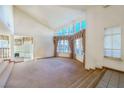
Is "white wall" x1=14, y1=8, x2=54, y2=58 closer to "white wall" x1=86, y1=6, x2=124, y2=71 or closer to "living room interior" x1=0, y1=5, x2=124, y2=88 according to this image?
"living room interior" x1=0, y1=5, x2=124, y2=88

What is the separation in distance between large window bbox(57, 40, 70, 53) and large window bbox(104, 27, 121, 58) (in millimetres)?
4945

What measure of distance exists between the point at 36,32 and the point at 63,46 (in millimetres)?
2368

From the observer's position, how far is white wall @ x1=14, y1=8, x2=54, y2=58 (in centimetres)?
812

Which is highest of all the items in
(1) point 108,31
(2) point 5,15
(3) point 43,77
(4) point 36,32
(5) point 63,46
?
(2) point 5,15

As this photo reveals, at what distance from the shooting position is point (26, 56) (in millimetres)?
9695

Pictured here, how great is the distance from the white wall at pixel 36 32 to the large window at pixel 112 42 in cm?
568

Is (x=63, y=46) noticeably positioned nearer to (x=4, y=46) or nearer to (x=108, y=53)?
(x=4, y=46)

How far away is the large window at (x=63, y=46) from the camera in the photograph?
9.32 m

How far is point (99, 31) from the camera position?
443 centimetres

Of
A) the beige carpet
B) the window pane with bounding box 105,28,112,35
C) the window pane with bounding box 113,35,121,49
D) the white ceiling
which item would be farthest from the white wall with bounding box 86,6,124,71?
the white ceiling

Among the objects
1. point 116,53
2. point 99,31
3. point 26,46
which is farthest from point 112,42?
point 26,46

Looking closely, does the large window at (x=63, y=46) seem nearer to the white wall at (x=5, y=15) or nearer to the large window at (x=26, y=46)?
the large window at (x=26, y=46)

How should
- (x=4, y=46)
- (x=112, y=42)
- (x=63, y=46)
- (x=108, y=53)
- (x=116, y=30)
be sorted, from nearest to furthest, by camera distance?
1. (x=116, y=30)
2. (x=112, y=42)
3. (x=108, y=53)
4. (x=4, y=46)
5. (x=63, y=46)
